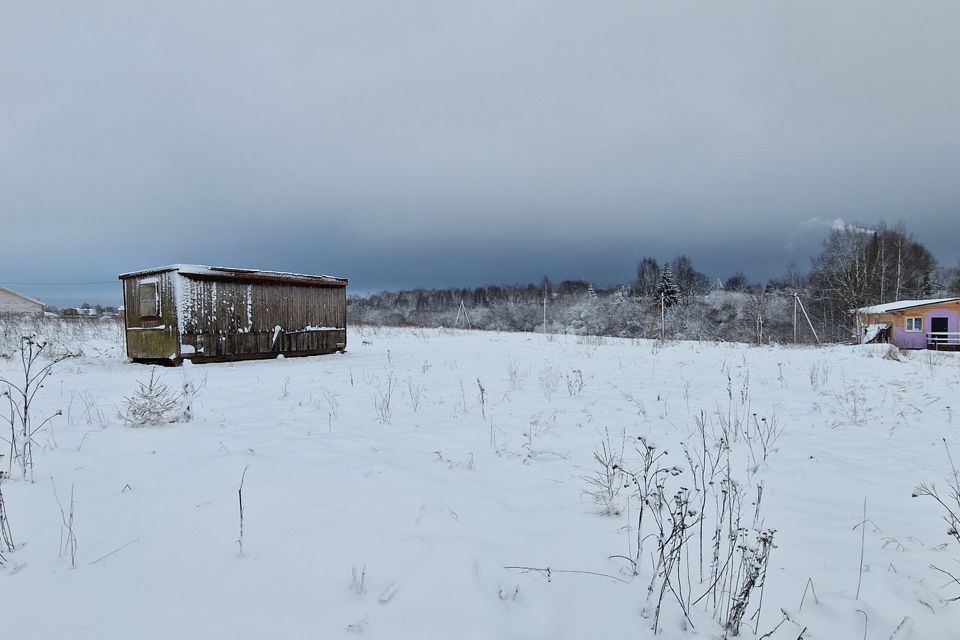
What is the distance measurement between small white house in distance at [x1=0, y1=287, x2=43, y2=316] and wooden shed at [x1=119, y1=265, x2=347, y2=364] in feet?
155

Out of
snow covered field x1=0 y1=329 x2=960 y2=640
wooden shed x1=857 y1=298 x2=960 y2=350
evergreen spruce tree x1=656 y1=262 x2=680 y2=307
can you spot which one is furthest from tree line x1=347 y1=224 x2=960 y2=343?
snow covered field x1=0 y1=329 x2=960 y2=640

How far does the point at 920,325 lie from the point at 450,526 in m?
33.5

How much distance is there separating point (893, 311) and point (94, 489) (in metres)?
34.4

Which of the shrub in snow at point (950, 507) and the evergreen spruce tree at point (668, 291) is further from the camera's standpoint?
the evergreen spruce tree at point (668, 291)

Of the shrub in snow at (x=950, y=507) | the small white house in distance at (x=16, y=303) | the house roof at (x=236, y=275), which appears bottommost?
the shrub in snow at (x=950, y=507)

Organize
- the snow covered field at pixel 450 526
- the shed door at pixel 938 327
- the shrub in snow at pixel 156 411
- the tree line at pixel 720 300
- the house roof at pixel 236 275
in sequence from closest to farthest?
the snow covered field at pixel 450 526, the shrub in snow at pixel 156 411, the house roof at pixel 236 275, the shed door at pixel 938 327, the tree line at pixel 720 300

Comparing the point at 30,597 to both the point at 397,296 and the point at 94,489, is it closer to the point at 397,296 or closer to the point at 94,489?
the point at 94,489

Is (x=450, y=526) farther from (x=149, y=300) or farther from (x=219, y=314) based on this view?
(x=149, y=300)

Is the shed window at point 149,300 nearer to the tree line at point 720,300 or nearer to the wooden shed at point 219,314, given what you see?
the wooden shed at point 219,314

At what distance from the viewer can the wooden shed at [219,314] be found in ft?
35.6

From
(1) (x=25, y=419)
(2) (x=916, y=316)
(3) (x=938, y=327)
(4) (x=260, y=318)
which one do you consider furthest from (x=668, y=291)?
(1) (x=25, y=419)

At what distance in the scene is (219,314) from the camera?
1147cm

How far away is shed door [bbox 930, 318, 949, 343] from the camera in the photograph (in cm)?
2400

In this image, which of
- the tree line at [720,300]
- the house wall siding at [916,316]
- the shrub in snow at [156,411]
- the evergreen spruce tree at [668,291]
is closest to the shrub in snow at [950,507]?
the shrub in snow at [156,411]
